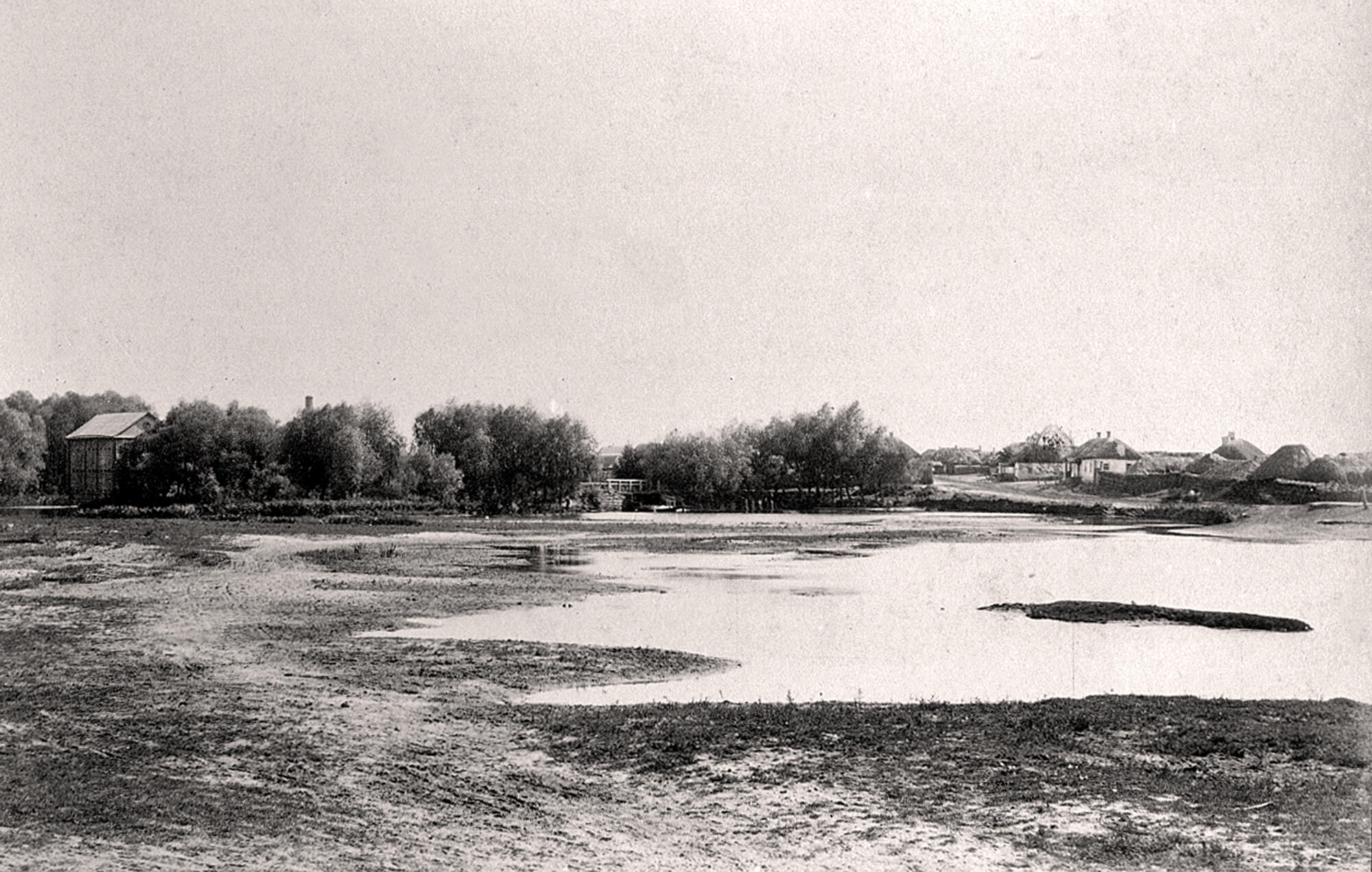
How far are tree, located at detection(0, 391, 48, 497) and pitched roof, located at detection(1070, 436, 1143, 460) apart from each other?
96.4 meters

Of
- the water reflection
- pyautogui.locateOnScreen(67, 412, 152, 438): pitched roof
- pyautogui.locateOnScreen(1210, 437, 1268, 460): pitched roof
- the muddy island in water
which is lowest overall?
the muddy island in water

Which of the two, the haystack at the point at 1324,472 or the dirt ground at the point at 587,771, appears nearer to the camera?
the dirt ground at the point at 587,771

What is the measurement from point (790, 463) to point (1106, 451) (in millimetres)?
38035

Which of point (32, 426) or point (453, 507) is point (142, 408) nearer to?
point (32, 426)

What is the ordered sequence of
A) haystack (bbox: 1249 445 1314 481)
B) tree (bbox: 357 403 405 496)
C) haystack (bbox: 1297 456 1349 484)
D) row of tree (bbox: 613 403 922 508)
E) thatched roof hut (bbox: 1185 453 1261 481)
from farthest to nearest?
row of tree (bbox: 613 403 922 508)
tree (bbox: 357 403 405 496)
thatched roof hut (bbox: 1185 453 1261 481)
haystack (bbox: 1249 445 1314 481)
haystack (bbox: 1297 456 1349 484)

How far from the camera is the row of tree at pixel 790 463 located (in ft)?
Result: 313

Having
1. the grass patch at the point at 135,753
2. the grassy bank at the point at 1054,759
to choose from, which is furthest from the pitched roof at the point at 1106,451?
the grass patch at the point at 135,753

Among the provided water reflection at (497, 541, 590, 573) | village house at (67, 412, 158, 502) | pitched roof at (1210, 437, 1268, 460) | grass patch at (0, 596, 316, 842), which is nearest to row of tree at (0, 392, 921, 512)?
village house at (67, 412, 158, 502)

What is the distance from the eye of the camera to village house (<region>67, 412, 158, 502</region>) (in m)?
66.9

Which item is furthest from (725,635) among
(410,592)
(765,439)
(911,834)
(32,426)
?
(765,439)

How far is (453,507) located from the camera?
79875mm

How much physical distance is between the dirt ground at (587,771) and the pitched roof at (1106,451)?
10290cm

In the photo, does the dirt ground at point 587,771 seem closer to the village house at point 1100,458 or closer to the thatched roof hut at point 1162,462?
the thatched roof hut at point 1162,462

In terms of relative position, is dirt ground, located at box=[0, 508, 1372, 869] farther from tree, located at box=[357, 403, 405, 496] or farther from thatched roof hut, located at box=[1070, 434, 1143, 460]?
thatched roof hut, located at box=[1070, 434, 1143, 460]
